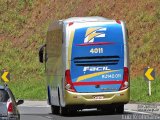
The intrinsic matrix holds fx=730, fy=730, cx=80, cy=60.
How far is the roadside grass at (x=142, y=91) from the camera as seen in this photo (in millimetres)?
35750

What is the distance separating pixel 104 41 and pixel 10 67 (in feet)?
107

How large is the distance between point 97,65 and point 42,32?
33970mm

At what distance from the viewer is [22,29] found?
207 feet

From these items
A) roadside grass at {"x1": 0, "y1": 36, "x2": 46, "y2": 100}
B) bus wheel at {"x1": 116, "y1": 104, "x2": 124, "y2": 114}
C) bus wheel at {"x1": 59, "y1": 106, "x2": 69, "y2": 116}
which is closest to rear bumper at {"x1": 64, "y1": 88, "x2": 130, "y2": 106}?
bus wheel at {"x1": 116, "y1": 104, "x2": 124, "y2": 114}

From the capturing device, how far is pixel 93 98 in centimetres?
2664

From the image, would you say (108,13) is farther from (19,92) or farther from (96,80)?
(96,80)

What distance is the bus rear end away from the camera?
26.5 meters

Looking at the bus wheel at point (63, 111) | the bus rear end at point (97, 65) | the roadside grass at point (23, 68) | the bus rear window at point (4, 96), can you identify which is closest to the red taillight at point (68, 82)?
the bus rear end at point (97, 65)

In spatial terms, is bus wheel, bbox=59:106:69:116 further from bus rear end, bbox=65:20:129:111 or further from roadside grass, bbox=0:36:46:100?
roadside grass, bbox=0:36:46:100

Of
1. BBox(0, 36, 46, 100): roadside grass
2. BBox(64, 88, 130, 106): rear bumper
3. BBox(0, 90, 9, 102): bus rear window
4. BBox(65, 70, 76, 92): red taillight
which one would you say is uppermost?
BBox(0, 90, 9, 102): bus rear window

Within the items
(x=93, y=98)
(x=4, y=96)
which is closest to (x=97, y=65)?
(x=93, y=98)

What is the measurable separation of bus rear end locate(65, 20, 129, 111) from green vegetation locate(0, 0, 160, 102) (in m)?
12.8

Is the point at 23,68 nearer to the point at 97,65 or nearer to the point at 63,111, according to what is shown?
the point at 63,111

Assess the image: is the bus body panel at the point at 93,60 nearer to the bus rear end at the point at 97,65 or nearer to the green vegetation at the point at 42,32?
the bus rear end at the point at 97,65
